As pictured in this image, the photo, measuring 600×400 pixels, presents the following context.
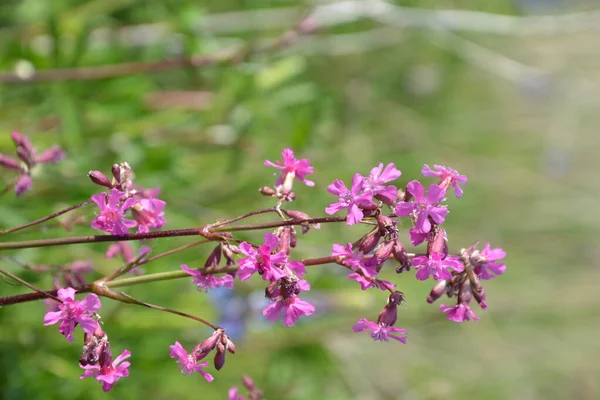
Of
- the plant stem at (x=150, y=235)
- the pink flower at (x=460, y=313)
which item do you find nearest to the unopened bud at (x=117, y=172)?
the plant stem at (x=150, y=235)

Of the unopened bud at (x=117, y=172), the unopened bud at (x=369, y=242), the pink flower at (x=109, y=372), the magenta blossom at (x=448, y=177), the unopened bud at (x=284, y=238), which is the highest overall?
the magenta blossom at (x=448, y=177)

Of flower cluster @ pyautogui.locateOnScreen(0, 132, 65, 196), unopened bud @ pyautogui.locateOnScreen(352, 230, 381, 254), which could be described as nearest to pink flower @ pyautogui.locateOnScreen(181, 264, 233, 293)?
unopened bud @ pyautogui.locateOnScreen(352, 230, 381, 254)

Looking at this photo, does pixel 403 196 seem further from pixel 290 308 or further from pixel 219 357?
pixel 219 357

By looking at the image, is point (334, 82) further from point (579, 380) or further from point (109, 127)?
point (579, 380)

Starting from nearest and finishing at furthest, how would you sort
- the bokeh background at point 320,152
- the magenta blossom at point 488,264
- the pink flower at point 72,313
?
the pink flower at point 72,313 → the magenta blossom at point 488,264 → the bokeh background at point 320,152

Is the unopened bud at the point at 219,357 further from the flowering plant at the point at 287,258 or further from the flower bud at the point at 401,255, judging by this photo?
the flower bud at the point at 401,255

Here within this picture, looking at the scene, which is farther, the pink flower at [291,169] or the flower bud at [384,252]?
the pink flower at [291,169]
